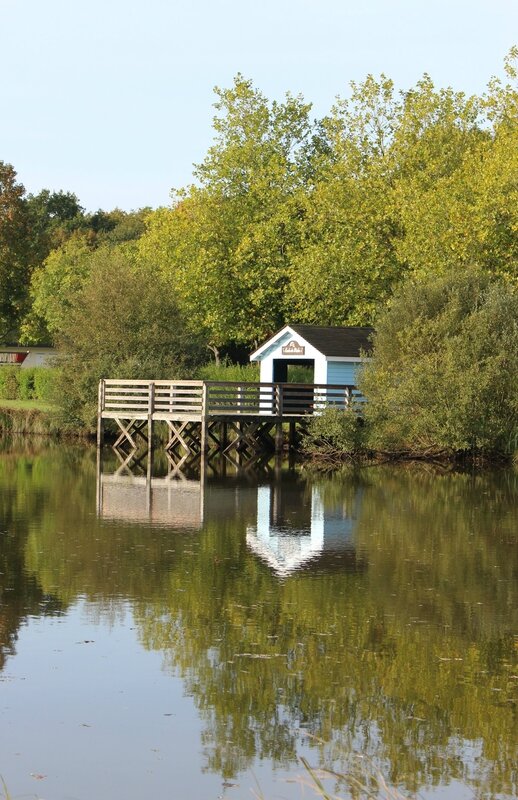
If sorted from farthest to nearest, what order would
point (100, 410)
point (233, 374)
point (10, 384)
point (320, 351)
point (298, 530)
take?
point (10, 384)
point (233, 374)
point (100, 410)
point (320, 351)
point (298, 530)

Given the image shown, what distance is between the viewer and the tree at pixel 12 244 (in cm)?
7912

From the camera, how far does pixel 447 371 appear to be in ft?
124

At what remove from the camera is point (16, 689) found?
11.2m

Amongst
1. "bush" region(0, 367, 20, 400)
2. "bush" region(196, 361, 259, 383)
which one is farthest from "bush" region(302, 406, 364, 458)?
"bush" region(0, 367, 20, 400)

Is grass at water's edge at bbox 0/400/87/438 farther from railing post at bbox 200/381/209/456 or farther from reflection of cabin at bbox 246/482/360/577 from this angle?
reflection of cabin at bbox 246/482/360/577

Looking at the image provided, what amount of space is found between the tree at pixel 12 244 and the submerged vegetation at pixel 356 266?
35.1 ft

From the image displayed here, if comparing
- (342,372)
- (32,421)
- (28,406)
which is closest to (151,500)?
(342,372)

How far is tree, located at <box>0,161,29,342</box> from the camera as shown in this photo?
3115 inches

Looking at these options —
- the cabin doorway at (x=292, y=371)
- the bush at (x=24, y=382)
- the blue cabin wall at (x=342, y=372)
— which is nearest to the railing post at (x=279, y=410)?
the blue cabin wall at (x=342, y=372)

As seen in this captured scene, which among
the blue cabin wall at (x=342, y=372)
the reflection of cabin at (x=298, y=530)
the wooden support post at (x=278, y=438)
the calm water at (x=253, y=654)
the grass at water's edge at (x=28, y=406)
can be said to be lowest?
the calm water at (x=253, y=654)

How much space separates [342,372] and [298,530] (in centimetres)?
2238

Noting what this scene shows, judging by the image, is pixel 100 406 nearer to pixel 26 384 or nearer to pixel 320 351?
pixel 320 351

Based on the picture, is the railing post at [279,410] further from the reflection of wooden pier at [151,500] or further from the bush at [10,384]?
the bush at [10,384]

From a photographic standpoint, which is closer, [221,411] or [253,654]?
[253,654]
